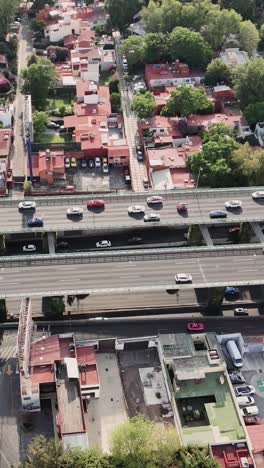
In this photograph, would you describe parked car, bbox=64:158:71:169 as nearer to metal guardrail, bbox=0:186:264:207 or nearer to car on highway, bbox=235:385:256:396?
metal guardrail, bbox=0:186:264:207

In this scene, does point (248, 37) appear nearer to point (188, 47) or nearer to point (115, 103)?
point (188, 47)

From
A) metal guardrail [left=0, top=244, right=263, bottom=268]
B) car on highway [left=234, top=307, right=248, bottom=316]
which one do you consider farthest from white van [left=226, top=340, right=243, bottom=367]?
metal guardrail [left=0, top=244, right=263, bottom=268]

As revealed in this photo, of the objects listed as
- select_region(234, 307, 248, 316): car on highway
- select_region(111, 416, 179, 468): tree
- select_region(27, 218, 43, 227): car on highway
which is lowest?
select_region(111, 416, 179, 468): tree

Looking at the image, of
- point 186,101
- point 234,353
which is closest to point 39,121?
point 186,101

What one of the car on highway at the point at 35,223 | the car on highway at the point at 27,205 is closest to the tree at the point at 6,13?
the car on highway at the point at 27,205

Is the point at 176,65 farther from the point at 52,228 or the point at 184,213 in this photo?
the point at 52,228
